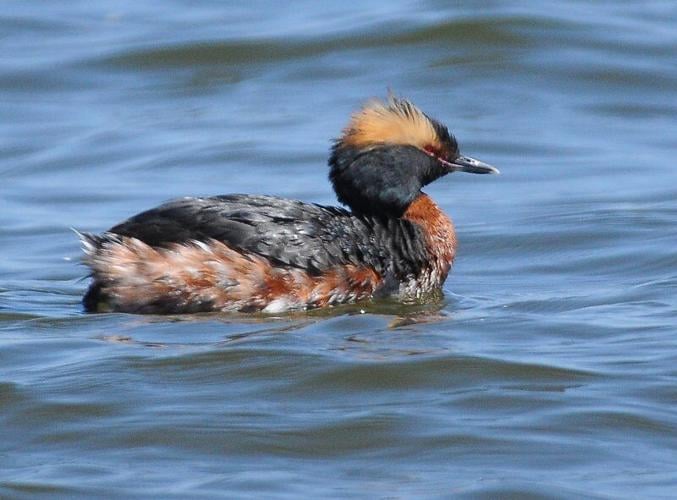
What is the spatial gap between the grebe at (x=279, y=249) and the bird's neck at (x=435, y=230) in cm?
2

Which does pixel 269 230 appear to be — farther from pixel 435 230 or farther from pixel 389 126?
pixel 435 230

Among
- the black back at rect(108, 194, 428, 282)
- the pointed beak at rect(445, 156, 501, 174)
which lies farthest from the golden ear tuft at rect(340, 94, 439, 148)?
the black back at rect(108, 194, 428, 282)

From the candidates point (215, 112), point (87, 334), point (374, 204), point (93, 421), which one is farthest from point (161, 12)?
point (93, 421)

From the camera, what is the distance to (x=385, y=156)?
9500 millimetres

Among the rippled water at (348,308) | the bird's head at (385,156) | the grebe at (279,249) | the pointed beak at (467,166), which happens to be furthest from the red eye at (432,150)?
the rippled water at (348,308)

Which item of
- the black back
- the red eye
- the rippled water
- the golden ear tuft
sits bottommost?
the rippled water

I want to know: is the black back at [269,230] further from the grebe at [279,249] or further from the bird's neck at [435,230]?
the bird's neck at [435,230]

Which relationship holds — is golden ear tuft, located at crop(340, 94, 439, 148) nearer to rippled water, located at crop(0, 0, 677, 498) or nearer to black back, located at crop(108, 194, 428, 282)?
black back, located at crop(108, 194, 428, 282)

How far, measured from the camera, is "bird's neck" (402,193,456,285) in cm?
956

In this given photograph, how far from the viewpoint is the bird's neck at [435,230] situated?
31.4 feet

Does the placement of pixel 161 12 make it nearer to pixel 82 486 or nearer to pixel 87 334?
pixel 87 334

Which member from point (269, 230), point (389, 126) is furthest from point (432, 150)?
point (269, 230)

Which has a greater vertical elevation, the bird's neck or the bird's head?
the bird's head

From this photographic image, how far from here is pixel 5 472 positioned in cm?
646
